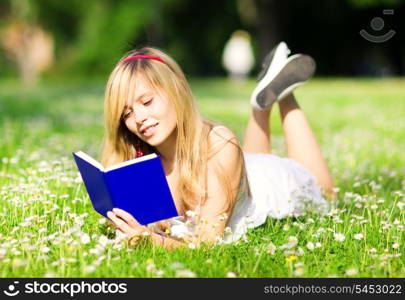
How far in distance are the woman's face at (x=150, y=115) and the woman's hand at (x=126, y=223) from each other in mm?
605

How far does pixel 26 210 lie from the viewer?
4.31 m

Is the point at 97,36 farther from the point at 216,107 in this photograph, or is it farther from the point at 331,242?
the point at 331,242

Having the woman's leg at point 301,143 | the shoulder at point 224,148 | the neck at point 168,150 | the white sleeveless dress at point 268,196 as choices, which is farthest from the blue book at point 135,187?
the woman's leg at point 301,143

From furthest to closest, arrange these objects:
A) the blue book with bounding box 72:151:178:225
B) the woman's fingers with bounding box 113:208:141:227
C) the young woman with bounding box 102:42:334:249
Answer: the young woman with bounding box 102:42:334:249 → the woman's fingers with bounding box 113:208:141:227 → the blue book with bounding box 72:151:178:225

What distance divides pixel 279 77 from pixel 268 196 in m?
1.22

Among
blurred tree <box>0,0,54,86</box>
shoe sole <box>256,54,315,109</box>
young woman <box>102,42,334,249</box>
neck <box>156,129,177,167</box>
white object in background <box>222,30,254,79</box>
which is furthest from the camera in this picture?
blurred tree <box>0,0,54,86</box>

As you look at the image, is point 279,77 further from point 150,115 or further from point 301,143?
point 150,115

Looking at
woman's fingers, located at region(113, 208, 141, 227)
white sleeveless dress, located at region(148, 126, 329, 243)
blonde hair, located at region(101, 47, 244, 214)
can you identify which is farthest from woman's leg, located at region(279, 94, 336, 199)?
woman's fingers, located at region(113, 208, 141, 227)

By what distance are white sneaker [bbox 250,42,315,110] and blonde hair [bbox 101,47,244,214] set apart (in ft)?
4.14

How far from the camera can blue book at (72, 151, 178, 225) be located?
342 cm

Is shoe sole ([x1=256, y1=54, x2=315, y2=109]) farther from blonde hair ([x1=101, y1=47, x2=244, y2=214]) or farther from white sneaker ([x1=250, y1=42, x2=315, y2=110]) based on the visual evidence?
blonde hair ([x1=101, y1=47, x2=244, y2=214])

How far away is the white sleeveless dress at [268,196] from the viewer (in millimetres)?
4234

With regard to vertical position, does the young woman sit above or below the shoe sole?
below

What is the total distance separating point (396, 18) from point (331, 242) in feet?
106
